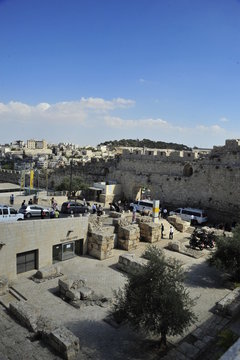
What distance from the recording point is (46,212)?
1706 cm

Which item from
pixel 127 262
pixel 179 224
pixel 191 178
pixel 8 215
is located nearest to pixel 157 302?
pixel 127 262

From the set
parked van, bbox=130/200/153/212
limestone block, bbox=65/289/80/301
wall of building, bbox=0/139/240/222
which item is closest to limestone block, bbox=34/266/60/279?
limestone block, bbox=65/289/80/301

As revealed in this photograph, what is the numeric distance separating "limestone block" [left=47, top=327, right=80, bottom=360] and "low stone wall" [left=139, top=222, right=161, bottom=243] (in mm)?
9641

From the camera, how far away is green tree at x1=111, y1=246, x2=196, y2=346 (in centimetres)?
737

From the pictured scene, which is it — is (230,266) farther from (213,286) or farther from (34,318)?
(34,318)

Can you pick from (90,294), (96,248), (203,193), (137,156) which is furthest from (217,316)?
(137,156)

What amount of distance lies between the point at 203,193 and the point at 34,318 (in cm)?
1817

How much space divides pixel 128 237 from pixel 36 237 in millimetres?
5050

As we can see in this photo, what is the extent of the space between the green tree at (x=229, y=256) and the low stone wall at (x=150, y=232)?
193 inches

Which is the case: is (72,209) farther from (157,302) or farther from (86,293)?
(157,302)

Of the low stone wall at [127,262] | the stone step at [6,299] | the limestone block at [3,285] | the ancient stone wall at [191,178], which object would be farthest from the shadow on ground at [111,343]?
the ancient stone wall at [191,178]

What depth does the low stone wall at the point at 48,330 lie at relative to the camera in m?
7.13

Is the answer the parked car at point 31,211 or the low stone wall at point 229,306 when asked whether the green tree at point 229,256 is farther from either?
the parked car at point 31,211

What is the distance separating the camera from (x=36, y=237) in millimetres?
12297
